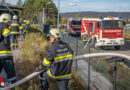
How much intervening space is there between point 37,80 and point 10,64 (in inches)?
55.6

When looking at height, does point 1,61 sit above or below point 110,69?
above

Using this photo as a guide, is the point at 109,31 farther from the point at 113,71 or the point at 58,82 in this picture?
the point at 58,82

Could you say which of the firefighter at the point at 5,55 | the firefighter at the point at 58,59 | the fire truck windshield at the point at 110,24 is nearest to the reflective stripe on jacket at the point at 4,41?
the firefighter at the point at 5,55

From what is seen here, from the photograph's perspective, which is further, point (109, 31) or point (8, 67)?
point (109, 31)

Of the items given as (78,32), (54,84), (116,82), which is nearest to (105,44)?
(54,84)

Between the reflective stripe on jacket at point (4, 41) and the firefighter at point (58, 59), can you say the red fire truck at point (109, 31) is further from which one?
the firefighter at point (58, 59)

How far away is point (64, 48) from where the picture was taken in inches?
137

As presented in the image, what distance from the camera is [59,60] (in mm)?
3432

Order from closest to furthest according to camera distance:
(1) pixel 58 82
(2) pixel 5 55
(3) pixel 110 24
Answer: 1. (1) pixel 58 82
2. (2) pixel 5 55
3. (3) pixel 110 24

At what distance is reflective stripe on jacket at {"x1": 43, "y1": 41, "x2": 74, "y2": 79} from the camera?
3.39m

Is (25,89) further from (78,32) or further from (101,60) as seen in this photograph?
(78,32)

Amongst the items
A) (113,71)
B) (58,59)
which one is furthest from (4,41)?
(113,71)

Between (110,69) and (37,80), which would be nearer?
(110,69)

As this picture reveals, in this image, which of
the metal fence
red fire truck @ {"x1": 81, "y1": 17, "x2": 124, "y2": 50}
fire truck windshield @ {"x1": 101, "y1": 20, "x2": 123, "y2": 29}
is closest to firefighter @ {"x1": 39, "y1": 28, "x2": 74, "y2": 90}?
the metal fence
